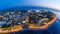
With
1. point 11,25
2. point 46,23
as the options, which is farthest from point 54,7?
point 11,25

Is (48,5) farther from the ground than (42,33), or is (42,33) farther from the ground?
(48,5)

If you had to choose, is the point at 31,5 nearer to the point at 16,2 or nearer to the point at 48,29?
the point at 16,2

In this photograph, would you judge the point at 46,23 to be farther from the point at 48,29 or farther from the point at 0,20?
the point at 0,20

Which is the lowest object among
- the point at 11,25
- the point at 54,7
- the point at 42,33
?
the point at 42,33

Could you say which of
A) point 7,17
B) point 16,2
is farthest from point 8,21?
point 16,2

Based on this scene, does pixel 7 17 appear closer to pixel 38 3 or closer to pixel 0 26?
pixel 0 26

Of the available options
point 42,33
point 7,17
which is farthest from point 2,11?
point 42,33

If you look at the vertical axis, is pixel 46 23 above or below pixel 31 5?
below
